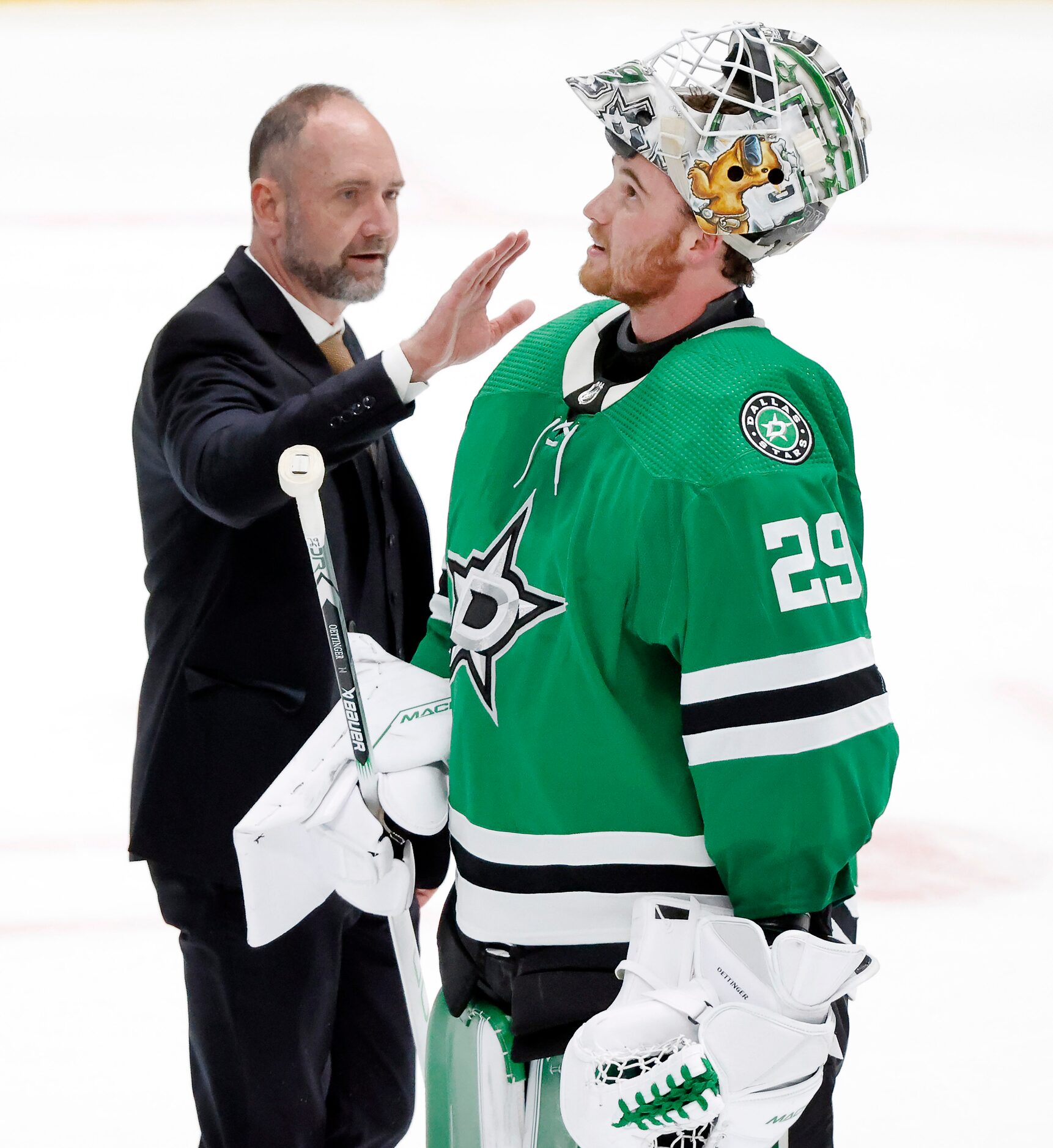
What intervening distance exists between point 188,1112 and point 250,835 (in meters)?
1.05

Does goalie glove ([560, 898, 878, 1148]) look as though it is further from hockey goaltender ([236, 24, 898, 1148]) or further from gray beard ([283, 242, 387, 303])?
gray beard ([283, 242, 387, 303])

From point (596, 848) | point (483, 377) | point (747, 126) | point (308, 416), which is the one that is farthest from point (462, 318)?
point (483, 377)

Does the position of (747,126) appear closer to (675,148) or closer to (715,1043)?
(675,148)

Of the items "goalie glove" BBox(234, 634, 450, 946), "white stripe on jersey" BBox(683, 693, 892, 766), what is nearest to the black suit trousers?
"goalie glove" BBox(234, 634, 450, 946)

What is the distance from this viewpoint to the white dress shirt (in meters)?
1.84

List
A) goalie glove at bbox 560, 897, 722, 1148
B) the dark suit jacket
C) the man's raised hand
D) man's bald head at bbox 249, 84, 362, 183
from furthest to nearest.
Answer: man's bald head at bbox 249, 84, 362, 183 < the dark suit jacket < the man's raised hand < goalie glove at bbox 560, 897, 722, 1148

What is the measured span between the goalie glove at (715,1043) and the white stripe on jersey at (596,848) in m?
0.09

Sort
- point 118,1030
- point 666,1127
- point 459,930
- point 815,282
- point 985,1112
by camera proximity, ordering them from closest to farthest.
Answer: point 666,1127
point 459,930
point 985,1112
point 118,1030
point 815,282

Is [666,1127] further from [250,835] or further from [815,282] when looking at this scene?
[815,282]

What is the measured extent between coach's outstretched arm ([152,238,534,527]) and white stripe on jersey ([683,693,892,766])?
2.24ft

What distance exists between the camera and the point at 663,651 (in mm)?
1382

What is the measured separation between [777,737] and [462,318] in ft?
2.46

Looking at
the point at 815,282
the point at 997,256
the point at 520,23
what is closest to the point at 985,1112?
the point at 815,282

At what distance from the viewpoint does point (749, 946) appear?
1.31m
